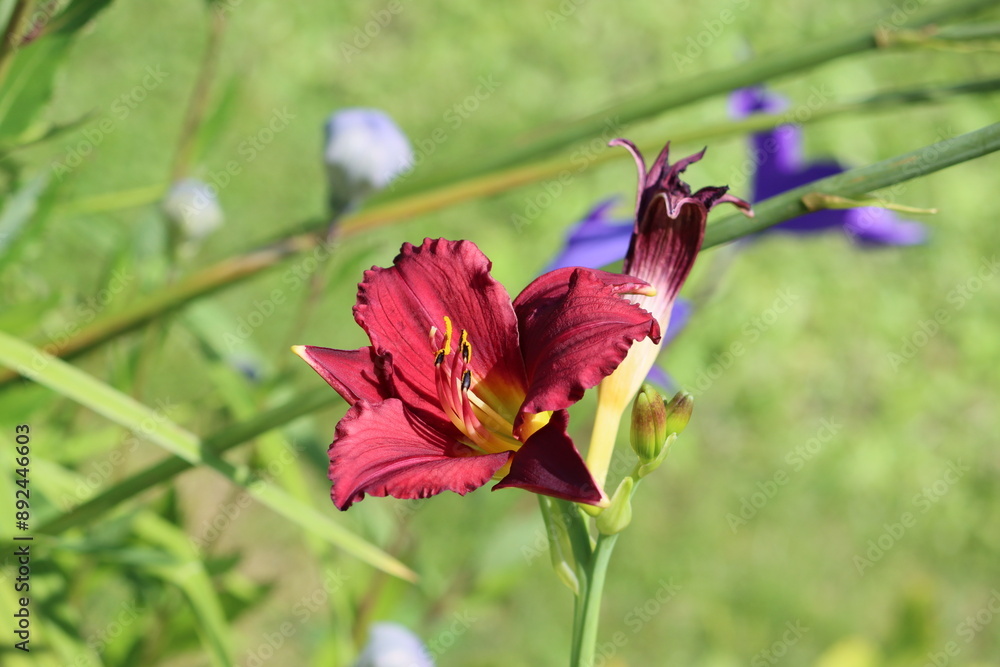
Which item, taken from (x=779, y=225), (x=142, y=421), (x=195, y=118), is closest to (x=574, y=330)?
(x=142, y=421)

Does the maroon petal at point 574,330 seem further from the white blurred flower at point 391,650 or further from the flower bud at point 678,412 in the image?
the white blurred flower at point 391,650

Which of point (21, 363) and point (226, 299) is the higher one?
point (226, 299)

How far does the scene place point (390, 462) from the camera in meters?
0.43

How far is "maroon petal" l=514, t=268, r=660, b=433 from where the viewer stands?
42 centimetres

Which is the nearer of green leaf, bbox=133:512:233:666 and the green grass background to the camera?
green leaf, bbox=133:512:233:666

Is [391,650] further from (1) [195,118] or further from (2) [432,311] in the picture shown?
(1) [195,118]

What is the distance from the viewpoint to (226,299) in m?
1.74

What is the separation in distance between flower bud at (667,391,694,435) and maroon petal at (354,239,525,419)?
8 centimetres

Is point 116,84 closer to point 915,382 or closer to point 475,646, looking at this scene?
point 475,646

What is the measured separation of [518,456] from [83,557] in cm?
61

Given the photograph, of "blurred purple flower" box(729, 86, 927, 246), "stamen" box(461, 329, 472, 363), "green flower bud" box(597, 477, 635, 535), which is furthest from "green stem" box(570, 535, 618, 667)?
"blurred purple flower" box(729, 86, 927, 246)

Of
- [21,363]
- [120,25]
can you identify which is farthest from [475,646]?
[120,25]

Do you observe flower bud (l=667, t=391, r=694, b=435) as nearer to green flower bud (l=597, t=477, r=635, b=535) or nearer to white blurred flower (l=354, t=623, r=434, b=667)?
green flower bud (l=597, t=477, r=635, b=535)

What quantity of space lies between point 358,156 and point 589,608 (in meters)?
0.52
